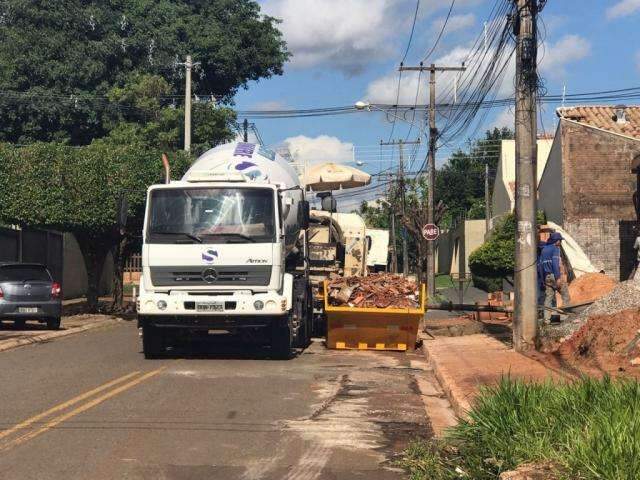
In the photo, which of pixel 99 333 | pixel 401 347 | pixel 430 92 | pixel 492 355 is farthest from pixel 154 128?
pixel 492 355

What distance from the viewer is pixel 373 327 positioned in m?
15.8

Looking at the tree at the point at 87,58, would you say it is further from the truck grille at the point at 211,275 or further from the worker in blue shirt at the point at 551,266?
the truck grille at the point at 211,275

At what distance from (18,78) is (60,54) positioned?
2421 mm

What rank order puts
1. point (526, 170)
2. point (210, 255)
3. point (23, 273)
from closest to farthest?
point (210, 255) → point (526, 170) → point (23, 273)

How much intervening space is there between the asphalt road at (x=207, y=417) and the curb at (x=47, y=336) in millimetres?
2123

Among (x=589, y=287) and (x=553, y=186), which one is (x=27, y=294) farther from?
(x=553, y=186)

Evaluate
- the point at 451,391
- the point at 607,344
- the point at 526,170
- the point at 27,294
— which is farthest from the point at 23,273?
the point at 607,344

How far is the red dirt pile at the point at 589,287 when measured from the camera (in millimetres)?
20288

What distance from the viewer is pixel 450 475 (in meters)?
6.19

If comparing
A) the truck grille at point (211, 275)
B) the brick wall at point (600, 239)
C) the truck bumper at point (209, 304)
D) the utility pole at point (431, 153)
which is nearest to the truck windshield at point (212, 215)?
the truck grille at point (211, 275)

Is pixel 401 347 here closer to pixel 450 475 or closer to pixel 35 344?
pixel 35 344

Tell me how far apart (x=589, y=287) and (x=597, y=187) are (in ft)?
24.7

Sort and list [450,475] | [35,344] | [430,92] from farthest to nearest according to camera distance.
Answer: [430,92] → [35,344] → [450,475]

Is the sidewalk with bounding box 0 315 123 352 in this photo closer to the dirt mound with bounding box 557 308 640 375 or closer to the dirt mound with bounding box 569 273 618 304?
the dirt mound with bounding box 557 308 640 375
